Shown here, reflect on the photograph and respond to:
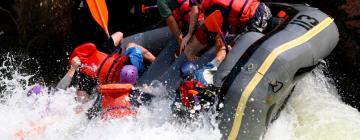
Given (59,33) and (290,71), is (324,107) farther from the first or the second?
(59,33)

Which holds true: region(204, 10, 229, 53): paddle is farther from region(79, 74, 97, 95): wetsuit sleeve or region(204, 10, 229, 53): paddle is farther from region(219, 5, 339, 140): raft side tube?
region(79, 74, 97, 95): wetsuit sleeve

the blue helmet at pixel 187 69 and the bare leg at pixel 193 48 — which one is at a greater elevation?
the blue helmet at pixel 187 69

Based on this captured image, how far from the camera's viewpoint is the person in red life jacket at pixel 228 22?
3908 mm

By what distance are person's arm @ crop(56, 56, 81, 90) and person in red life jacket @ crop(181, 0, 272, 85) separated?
0.81m

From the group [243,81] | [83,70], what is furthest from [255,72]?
[83,70]

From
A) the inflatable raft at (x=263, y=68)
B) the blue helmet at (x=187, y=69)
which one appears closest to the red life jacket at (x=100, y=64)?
the inflatable raft at (x=263, y=68)

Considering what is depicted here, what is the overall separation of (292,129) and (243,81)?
79 cm

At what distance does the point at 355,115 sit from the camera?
14.3 ft

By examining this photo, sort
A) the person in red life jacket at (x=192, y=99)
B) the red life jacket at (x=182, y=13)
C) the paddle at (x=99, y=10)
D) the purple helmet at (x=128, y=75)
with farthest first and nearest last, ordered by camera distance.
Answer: the paddle at (x=99, y=10) < the red life jacket at (x=182, y=13) < the purple helmet at (x=128, y=75) < the person in red life jacket at (x=192, y=99)

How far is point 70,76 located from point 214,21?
1148 mm

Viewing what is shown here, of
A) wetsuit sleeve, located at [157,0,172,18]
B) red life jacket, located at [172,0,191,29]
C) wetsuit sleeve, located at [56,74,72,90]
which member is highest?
wetsuit sleeve, located at [157,0,172,18]

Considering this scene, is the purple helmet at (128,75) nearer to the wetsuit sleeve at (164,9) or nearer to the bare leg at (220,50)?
A: the wetsuit sleeve at (164,9)

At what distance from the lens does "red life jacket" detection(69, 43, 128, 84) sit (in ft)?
13.9

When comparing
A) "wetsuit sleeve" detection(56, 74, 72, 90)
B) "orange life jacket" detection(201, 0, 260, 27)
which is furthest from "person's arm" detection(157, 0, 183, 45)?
"wetsuit sleeve" detection(56, 74, 72, 90)
